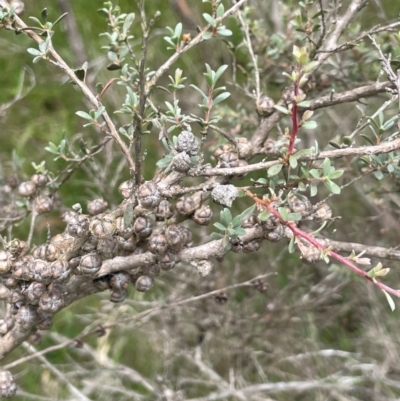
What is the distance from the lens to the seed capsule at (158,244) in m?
1.24

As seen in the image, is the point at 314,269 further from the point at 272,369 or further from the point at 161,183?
the point at 161,183

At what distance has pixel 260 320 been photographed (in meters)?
2.75

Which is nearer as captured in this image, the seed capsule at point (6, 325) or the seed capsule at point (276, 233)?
the seed capsule at point (276, 233)

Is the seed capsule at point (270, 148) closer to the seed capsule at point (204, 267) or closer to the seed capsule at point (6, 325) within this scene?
the seed capsule at point (204, 267)

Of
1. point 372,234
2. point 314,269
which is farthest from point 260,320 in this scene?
point 372,234

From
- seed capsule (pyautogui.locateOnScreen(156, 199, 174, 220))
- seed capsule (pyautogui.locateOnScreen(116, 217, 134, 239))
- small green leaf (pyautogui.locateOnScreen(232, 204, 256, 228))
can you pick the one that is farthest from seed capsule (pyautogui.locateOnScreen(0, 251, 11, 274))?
small green leaf (pyautogui.locateOnScreen(232, 204, 256, 228))

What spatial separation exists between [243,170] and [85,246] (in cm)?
50

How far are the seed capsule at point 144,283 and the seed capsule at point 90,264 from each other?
0.55 feet

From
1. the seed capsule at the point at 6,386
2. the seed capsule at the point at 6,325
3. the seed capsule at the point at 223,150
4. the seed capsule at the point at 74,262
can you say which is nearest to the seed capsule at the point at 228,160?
the seed capsule at the point at 223,150

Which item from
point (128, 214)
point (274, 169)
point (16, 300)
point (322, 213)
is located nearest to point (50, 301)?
point (16, 300)

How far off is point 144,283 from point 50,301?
0.90ft

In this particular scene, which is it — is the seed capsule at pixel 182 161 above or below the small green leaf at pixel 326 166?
above

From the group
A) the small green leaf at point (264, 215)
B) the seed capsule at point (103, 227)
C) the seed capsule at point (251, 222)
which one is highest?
the seed capsule at point (103, 227)

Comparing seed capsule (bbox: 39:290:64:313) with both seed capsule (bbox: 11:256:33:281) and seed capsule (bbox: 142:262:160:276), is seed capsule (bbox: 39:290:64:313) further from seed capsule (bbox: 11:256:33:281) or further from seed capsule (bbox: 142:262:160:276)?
seed capsule (bbox: 142:262:160:276)
